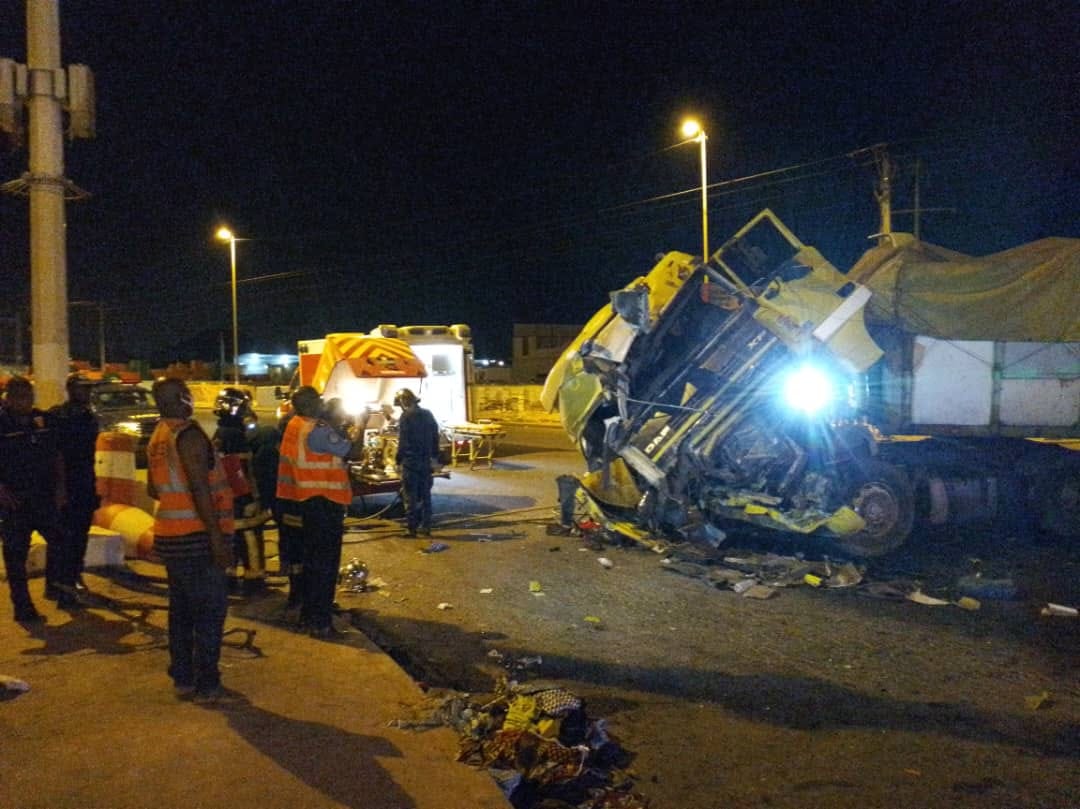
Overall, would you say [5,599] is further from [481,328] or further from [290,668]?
[481,328]

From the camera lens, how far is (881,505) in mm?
9758

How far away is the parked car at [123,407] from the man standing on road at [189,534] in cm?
1183

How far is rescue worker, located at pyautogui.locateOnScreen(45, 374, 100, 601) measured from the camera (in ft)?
22.2

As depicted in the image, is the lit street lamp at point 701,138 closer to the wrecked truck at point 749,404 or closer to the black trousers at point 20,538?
the wrecked truck at point 749,404

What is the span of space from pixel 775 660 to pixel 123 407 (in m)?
15.0

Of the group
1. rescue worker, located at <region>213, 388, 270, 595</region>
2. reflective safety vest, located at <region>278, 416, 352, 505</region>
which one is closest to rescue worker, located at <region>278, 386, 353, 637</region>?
reflective safety vest, located at <region>278, 416, 352, 505</region>

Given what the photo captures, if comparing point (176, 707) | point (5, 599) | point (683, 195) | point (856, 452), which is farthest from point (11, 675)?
point (683, 195)

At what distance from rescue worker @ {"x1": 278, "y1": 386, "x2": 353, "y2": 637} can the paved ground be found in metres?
0.24

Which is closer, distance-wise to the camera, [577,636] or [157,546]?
[157,546]

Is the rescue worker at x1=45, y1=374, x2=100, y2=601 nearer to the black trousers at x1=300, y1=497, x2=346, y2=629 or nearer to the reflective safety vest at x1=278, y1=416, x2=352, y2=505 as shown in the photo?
the reflective safety vest at x1=278, y1=416, x2=352, y2=505

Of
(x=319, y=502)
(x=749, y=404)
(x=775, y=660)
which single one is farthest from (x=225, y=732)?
(x=749, y=404)

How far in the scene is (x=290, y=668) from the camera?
5.43 meters

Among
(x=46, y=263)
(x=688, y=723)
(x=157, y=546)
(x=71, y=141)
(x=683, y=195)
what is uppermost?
(x=683, y=195)

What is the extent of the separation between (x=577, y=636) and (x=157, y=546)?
123 inches
